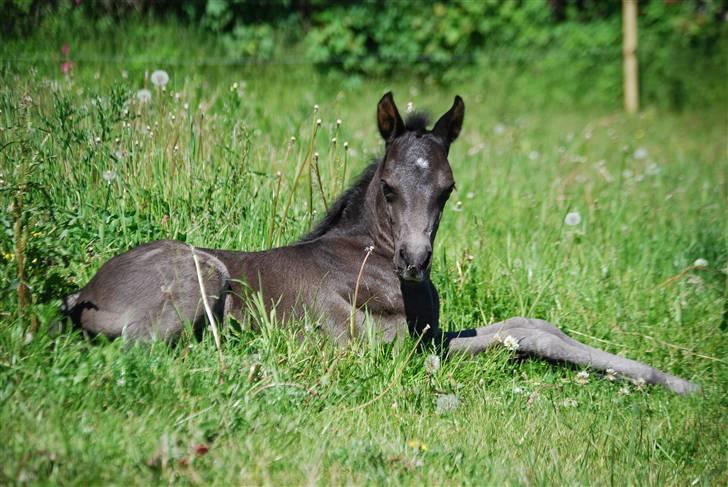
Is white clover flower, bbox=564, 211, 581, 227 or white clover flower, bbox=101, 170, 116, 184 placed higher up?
white clover flower, bbox=101, 170, 116, 184

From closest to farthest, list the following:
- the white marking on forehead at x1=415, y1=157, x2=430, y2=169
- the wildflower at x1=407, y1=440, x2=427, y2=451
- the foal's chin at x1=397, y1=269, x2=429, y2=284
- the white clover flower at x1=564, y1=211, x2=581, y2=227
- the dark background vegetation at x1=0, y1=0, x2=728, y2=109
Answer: the wildflower at x1=407, y1=440, x2=427, y2=451 → the foal's chin at x1=397, y1=269, x2=429, y2=284 → the white marking on forehead at x1=415, y1=157, x2=430, y2=169 → the white clover flower at x1=564, y1=211, x2=581, y2=227 → the dark background vegetation at x1=0, y1=0, x2=728, y2=109

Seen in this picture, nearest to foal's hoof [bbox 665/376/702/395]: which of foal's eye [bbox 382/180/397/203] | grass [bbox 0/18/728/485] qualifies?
grass [bbox 0/18/728/485]

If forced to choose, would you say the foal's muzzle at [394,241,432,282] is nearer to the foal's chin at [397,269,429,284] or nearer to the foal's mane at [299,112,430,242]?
the foal's chin at [397,269,429,284]

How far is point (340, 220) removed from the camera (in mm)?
4953

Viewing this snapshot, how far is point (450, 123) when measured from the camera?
466 cm

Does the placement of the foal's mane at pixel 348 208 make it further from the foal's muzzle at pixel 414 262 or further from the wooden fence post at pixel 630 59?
the wooden fence post at pixel 630 59

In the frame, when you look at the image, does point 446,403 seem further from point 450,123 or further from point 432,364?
point 450,123

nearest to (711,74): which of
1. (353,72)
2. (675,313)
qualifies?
(353,72)

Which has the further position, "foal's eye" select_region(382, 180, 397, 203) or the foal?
"foal's eye" select_region(382, 180, 397, 203)

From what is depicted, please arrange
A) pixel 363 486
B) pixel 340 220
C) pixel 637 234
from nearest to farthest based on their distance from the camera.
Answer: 1. pixel 363 486
2. pixel 340 220
3. pixel 637 234

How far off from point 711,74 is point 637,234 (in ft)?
24.2

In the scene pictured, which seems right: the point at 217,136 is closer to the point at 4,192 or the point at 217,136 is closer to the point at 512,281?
the point at 4,192

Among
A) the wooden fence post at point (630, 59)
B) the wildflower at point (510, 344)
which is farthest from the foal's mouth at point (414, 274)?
the wooden fence post at point (630, 59)

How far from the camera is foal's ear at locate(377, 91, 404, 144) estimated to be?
14.9 ft
